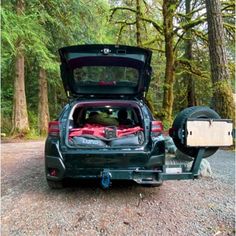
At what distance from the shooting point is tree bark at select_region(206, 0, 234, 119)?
7977 millimetres

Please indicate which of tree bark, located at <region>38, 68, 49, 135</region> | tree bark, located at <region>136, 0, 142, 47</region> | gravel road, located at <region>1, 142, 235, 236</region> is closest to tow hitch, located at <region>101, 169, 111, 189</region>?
gravel road, located at <region>1, 142, 235, 236</region>

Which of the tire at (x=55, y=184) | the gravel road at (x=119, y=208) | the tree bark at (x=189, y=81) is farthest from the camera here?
the tree bark at (x=189, y=81)

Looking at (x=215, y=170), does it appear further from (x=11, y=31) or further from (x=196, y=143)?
(x=11, y=31)

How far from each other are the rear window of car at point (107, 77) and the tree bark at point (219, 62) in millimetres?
3970

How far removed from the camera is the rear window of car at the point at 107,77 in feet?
15.5

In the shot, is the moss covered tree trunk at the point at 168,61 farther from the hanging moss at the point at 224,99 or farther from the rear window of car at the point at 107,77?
the rear window of car at the point at 107,77

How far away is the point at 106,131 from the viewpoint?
4.49 m

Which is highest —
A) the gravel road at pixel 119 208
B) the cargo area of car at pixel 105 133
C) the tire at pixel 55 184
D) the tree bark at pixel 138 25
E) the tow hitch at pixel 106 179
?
the tree bark at pixel 138 25

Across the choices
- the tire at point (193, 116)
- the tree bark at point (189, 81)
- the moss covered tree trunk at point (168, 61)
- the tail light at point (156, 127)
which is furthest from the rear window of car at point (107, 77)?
the tree bark at point (189, 81)

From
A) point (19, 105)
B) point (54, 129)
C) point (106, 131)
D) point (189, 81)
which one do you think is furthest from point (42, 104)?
point (54, 129)

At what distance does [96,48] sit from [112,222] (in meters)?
2.24

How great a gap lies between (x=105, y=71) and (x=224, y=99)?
4394 millimetres

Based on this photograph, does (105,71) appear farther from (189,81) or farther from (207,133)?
(189,81)

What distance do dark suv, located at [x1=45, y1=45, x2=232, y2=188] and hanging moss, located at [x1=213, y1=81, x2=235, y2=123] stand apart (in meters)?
3.61
